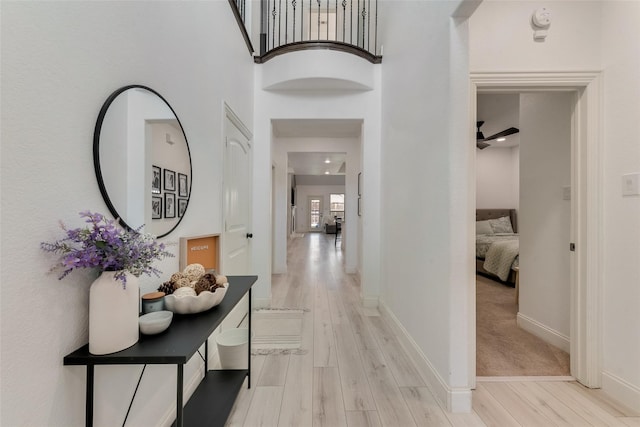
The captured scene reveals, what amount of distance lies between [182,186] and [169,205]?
180 millimetres

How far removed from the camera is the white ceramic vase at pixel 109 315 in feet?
2.69

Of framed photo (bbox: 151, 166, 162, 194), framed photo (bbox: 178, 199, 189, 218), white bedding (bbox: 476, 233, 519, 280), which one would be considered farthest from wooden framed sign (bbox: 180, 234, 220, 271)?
white bedding (bbox: 476, 233, 519, 280)

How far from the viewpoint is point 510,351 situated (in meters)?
2.21

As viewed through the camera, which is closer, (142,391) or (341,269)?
(142,391)

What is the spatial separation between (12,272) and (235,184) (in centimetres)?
203

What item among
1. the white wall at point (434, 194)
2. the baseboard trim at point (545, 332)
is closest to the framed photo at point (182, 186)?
the white wall at point (434, 194)

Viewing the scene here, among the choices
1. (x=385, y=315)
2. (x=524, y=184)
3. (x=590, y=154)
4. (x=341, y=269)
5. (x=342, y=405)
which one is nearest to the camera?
(x=342, y=405)

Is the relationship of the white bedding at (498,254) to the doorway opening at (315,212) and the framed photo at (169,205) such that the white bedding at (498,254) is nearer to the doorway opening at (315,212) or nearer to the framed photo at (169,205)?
the framed photo at (169,205)

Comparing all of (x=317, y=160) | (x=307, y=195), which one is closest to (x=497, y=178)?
(x=317, y=160)

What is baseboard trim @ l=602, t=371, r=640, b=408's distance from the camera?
154 centimetres

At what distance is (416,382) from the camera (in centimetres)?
181

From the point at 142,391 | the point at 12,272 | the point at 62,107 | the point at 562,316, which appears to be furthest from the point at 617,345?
the point at 62,107

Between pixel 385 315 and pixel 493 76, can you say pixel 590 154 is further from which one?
pixel 385 315

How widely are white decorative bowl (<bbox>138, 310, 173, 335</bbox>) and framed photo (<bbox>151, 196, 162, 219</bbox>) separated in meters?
0.49
